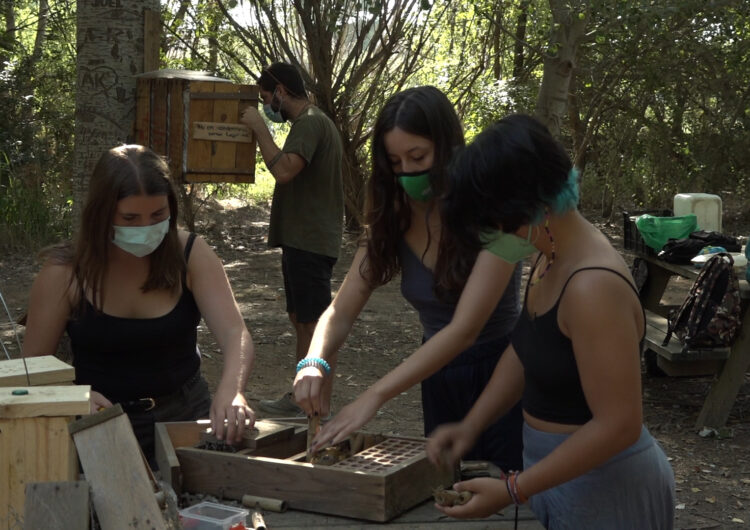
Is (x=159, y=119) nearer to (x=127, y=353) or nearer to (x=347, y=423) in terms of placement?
(x=127, y=353)

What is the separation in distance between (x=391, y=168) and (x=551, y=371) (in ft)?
3.30

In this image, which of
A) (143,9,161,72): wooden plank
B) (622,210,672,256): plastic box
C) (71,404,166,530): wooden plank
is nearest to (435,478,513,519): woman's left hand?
(71,404,166,530): wooden plank

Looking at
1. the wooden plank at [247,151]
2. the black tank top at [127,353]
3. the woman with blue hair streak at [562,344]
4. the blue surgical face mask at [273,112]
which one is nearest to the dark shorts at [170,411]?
the black tank top at [127,353]

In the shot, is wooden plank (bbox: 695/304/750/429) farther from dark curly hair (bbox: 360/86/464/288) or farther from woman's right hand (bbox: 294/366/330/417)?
woman's right hand (bbox: 294/366/330/417)

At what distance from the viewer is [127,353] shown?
9.13ft

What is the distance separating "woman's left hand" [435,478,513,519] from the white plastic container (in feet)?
17.8

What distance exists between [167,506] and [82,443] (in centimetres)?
22

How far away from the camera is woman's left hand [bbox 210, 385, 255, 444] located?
2.34m

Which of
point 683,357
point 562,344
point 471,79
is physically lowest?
point 683,357

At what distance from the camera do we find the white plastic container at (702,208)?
6.92m

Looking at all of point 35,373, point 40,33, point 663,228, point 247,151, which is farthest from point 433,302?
point 40,33

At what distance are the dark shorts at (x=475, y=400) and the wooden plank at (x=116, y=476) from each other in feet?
3.74

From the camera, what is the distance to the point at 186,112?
4297 mm

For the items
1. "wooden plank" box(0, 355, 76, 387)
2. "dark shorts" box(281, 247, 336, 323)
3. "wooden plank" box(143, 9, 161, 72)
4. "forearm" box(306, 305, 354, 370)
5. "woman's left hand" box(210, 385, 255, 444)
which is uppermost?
"wooden plank" box(143, 9, 161, 72)
